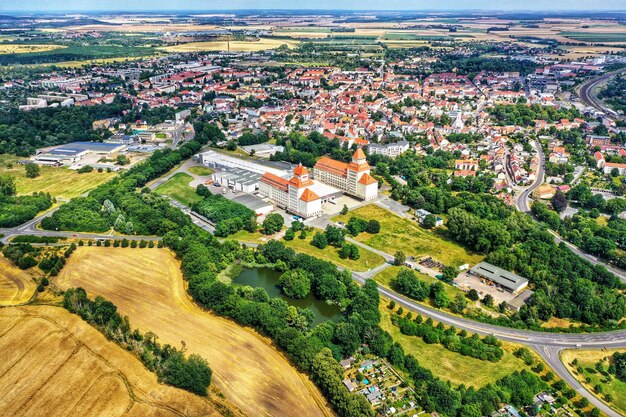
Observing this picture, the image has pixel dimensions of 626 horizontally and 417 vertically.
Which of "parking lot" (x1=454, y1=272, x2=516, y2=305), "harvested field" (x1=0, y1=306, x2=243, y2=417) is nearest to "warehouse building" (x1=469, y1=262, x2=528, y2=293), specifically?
"parking lot" (x1=454, y1=272, x2=516, y2=305)

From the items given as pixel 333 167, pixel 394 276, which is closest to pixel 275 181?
pixel 333 167

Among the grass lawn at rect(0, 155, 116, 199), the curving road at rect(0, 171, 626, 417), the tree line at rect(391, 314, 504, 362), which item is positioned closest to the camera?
the curving road at rect(0, 171, 626, 417)

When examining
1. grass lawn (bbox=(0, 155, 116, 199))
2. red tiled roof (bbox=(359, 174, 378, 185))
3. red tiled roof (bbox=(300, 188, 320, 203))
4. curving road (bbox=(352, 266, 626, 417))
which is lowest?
grass lawn (bbox=(0, 155, 116, 199))

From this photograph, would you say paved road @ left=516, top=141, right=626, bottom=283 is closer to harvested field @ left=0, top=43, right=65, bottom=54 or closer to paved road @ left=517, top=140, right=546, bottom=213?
paved road @ left=517, top=140, right=546, bottom=213

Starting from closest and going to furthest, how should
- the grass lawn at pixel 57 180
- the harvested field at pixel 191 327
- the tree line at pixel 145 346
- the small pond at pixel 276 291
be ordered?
the tree line at pixel 145 346, the harvested field at pixel 191 327, the small pond at pixel 276 291, the grass lawn at pixel 57 180

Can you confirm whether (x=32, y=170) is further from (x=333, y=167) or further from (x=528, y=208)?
(x=528, y=208)

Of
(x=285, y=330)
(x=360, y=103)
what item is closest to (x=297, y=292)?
(x=285, y=330)

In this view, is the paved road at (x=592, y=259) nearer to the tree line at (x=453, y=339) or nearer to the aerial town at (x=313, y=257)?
the aerial town at (x=313, y=257)

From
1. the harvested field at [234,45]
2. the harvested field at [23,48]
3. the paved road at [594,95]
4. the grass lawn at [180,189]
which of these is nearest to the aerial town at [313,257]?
the grass lawn at [180,189]
